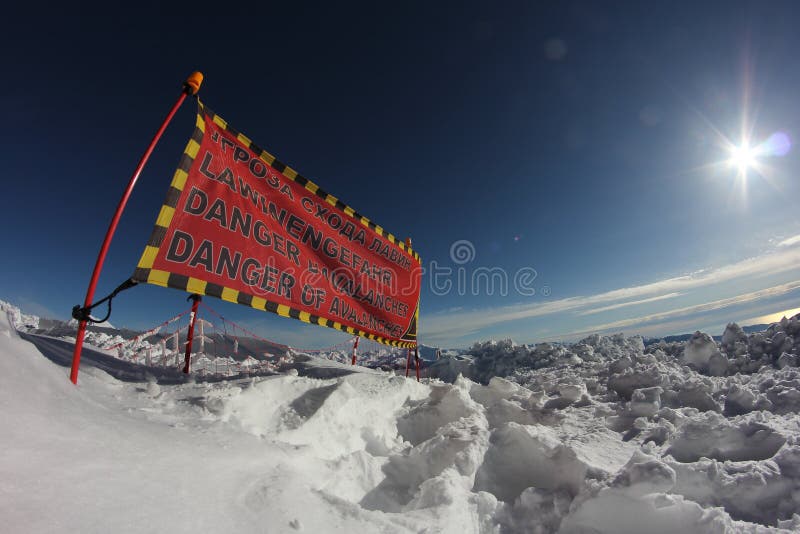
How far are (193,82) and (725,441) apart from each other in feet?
20.6

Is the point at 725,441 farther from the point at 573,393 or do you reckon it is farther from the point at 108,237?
the point at 108,237

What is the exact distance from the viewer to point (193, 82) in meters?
3.43

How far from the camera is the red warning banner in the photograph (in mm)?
3646

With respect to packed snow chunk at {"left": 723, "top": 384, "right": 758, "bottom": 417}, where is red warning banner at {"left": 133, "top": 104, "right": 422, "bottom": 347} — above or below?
above

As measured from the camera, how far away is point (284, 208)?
16.9ft

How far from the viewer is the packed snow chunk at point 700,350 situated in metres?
10.2

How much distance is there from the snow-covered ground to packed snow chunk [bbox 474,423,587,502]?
0.04 ft

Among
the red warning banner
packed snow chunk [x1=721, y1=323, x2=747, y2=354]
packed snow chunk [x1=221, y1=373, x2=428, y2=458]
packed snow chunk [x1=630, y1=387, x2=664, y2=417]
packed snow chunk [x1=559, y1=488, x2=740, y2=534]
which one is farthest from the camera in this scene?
packed snow chunk [x1=721, y1=323, x2=747, y2=354]

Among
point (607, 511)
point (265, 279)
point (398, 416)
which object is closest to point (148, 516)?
point (607, 511)

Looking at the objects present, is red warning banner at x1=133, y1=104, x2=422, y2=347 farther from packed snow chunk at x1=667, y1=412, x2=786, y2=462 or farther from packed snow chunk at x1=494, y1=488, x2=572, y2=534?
packed snow chunk at x1=667, y1=412, x2=786, y2=462

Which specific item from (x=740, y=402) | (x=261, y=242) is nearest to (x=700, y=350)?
(x=740, y=402)

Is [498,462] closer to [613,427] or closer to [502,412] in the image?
[502,412]

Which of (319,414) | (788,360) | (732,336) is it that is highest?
(732,336)

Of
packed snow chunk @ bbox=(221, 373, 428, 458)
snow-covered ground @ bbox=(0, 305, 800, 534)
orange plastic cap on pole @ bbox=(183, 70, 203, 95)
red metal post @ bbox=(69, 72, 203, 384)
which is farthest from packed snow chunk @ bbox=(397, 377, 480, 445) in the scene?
orange plastic cap on pole @ bbox=(183, 70, 203, 95)
